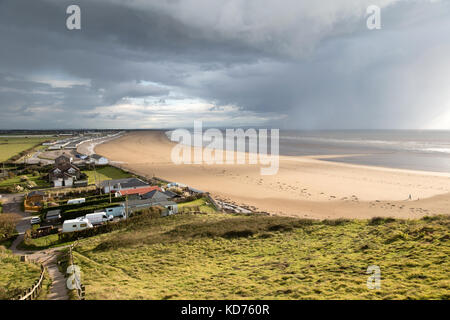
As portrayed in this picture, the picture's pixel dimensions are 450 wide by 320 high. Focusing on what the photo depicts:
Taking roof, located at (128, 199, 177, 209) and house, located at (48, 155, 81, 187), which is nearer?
roof, located at (128, 199, 177, 209)

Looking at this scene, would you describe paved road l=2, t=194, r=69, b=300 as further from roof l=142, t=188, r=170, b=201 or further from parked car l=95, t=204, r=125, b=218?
roof l=142, t=188, r=170, b=201

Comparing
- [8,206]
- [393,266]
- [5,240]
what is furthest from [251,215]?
[8,206]

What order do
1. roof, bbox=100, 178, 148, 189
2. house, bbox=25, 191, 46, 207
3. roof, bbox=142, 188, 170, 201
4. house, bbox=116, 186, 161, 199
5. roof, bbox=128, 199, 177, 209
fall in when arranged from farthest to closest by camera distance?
Answer: roof, bbox=100, 178, 148, 189 < house, bbox=116, 186, 161, 199 < house, bbox=25, 191, 46, 207 < roof, bbox=142, 188, 170, 201 < roof, bbox=128, 199, 177, 209

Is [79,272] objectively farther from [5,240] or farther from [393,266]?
[393,266]

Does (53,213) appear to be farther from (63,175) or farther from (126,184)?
(63,175)

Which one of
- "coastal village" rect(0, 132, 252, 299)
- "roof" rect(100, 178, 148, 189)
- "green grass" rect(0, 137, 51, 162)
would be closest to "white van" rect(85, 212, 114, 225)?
"coastal village" rect(0, 132, 252, 299)

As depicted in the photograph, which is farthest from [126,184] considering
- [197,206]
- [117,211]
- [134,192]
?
[197,206]
